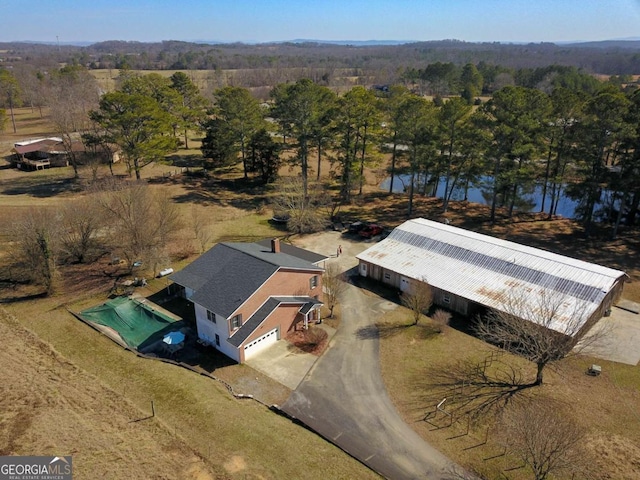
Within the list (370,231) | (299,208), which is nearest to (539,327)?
(370,231)

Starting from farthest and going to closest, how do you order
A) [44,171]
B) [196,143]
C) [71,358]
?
1. [196,143]
2. [44,171]
3. [71,358]

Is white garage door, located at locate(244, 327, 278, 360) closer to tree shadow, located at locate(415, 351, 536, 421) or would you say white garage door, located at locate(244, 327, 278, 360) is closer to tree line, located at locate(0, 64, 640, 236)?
tree shadow, located at locate(415, 351, 536, 421)

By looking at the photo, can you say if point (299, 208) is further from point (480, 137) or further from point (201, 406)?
point (201, 406)

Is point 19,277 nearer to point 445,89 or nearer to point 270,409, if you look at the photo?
point 270,409

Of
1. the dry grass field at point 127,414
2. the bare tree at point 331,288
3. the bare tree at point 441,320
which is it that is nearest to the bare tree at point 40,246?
the dry grass field at point 127,414

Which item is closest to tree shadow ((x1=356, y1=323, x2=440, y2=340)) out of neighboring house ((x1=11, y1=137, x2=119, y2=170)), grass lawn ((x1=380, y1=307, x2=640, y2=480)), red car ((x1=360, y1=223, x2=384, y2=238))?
grass lawn ((x1=380, y1=307, x2=640, y2=480))

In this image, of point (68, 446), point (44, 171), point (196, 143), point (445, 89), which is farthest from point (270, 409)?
point (445, 89)
